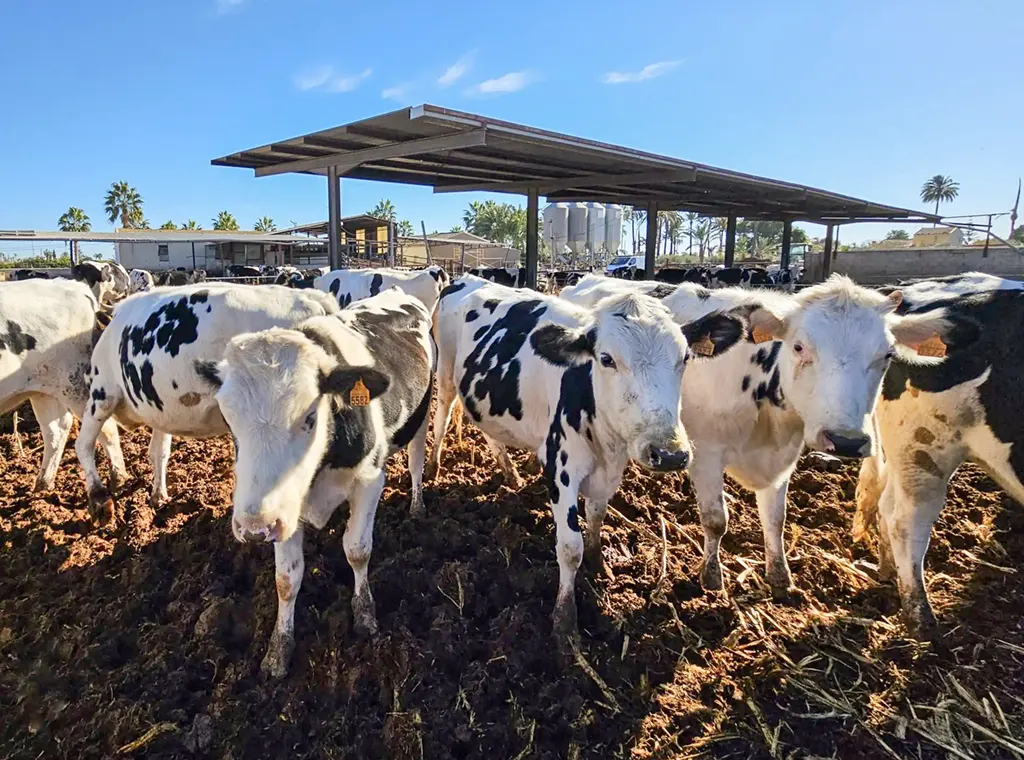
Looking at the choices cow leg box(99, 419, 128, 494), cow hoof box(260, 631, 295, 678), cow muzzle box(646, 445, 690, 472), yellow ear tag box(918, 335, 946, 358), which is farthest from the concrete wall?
cow hoof box(260, 631, 295, 678)

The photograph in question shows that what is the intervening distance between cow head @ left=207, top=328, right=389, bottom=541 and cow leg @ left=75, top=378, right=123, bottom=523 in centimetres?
249

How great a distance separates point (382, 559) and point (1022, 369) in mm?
3671

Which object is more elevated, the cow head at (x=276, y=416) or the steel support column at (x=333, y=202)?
the steel support column at (x=333, y=202)

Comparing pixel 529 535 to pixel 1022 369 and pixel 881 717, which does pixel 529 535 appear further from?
pixel 1022 369

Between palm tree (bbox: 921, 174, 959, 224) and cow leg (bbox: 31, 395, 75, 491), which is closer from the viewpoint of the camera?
cow leg (bbox: 31, 395, 75, 491)

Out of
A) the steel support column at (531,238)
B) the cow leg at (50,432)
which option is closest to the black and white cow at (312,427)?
the cow leg at (50,432)

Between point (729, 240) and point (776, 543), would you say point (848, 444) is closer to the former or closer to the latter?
point (776, 543)

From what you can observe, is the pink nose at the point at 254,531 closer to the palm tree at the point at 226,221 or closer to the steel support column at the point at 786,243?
the steel support column at the point at 786,243

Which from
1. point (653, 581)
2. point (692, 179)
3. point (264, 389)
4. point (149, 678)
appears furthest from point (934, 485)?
point (692, 179)

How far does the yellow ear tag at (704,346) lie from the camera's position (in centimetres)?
328

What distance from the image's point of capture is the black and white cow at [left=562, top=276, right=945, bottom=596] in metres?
2.90

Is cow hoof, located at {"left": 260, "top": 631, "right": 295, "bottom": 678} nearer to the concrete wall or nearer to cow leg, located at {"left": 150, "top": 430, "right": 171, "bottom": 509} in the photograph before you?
cow leg, located at {"left": 150, "top": 430, "right": 171, "bottom": 509}

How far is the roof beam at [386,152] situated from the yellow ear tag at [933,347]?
6924 mm

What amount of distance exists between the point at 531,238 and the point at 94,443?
12609 millimetres
